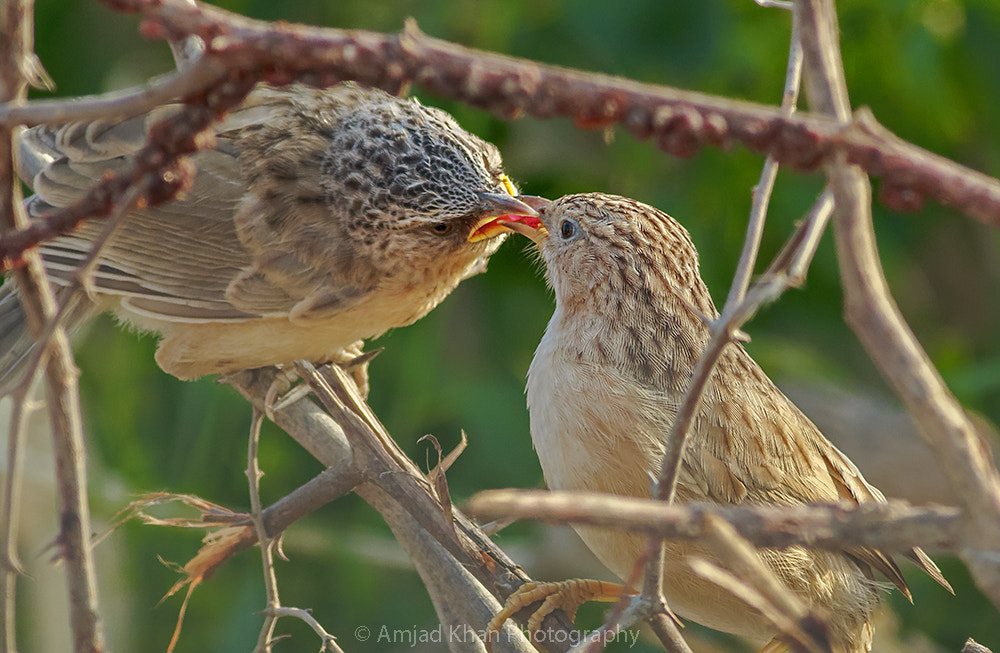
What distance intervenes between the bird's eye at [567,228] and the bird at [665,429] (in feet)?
0.11

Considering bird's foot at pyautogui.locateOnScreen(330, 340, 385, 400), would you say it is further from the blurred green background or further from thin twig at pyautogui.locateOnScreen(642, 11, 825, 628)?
thin twig at pyautogui.locateOnScreen(642, 11, 825, 628)

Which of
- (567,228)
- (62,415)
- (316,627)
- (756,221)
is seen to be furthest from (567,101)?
(567,228)

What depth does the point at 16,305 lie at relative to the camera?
13.2 feet

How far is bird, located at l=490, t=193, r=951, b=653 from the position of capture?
2980 mm

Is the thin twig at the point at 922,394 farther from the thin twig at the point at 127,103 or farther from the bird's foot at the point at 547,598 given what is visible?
the bird's foot at the point at 547,598

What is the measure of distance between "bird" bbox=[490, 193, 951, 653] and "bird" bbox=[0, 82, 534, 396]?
0.45 meters

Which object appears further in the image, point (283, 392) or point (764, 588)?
point (283, 392)

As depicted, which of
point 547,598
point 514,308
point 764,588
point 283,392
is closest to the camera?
point 764,588

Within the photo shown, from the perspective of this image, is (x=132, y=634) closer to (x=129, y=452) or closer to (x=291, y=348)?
(x=129, y=452)

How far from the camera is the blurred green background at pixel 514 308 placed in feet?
16.9

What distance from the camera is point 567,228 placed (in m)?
3.68

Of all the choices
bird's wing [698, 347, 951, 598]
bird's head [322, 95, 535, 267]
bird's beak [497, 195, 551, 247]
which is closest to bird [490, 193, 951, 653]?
bird's wing [698, 347, 951, 598]

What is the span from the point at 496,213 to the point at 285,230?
749 mm

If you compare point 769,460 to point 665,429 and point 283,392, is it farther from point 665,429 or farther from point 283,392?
point 283,392
